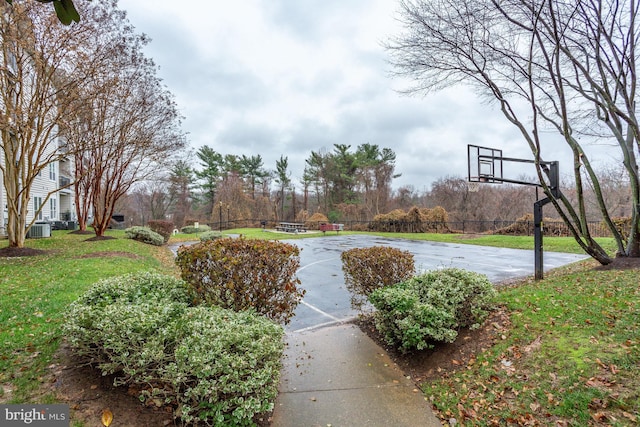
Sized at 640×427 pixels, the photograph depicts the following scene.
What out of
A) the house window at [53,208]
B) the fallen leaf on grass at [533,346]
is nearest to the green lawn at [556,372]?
Result: the fallen leaf on grass at [533,346]

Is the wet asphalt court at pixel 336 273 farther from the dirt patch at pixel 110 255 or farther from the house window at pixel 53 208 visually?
the house window at pixel 53 208

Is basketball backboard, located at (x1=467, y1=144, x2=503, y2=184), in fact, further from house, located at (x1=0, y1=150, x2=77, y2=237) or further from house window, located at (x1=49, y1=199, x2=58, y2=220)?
house window, located at (x1=49, y1=199, x2=58, y2=220)

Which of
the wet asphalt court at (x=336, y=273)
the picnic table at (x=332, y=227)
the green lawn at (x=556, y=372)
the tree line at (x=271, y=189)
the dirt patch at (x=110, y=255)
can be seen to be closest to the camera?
the green lawn at (x=556, y=372)

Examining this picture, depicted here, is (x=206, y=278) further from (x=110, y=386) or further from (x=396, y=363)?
(x=396, y=363)

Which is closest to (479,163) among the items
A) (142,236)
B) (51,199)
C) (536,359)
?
(536,359)

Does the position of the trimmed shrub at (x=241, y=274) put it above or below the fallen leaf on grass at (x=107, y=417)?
above

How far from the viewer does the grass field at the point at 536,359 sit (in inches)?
94.4

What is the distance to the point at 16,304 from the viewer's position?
4.43 meters

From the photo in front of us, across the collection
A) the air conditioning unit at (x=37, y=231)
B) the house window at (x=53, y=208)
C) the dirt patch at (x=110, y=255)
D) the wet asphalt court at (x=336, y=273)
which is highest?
the house window at (x=53, y=208)

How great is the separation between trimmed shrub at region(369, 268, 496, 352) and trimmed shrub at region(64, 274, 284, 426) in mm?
1554

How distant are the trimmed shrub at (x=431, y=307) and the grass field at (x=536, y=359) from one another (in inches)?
15.4

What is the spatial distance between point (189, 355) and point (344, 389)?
61.7 inches

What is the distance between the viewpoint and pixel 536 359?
9.92 ft

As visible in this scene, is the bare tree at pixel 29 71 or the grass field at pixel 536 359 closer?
the grass field at pixel 536 359
